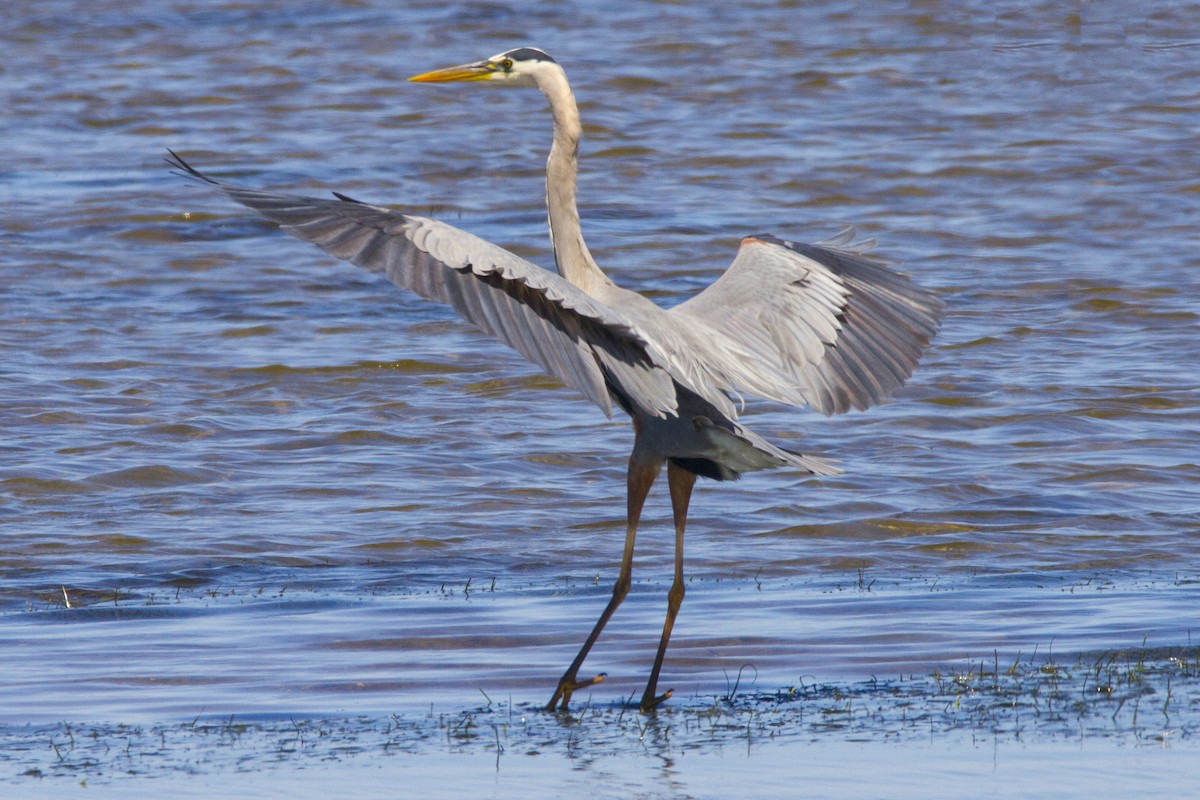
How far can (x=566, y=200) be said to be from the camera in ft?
22.2

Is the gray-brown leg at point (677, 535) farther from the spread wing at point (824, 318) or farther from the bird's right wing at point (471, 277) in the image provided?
the bird's right wing at point (471, 277)

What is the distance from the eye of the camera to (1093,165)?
55.9ft

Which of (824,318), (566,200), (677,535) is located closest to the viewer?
(677,535)

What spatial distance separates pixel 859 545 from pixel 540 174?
365 inches

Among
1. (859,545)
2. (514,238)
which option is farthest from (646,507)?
(514,238)

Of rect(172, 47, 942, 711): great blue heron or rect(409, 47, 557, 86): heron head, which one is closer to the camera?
rect(172, 47, 942, 711): great blue heron

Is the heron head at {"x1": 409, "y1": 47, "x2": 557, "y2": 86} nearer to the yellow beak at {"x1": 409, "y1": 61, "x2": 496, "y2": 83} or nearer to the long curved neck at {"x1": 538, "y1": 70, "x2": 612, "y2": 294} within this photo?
the yellow beak at {"x1": 409, "y1": 61, "x2": 496, "y2": 83}

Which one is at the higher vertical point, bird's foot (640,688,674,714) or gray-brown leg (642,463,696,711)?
gray-brown leg (642,463,696,711)

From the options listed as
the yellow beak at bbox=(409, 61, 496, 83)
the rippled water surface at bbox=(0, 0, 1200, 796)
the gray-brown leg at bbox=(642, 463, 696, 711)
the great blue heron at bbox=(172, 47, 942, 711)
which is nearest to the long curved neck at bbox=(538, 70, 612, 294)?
the great blue heron at bbox=(172, 47, 942, 711)

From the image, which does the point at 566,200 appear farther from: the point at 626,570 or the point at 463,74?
the point at 626,570

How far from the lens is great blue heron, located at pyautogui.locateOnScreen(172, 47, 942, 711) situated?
202 inches

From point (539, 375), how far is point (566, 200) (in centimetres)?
495

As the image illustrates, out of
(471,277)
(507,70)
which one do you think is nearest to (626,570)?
(471,277)

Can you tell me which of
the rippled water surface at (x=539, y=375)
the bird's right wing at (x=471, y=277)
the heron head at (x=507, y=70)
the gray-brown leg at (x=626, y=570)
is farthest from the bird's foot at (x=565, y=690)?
the heron head at (x=507, y=70)
